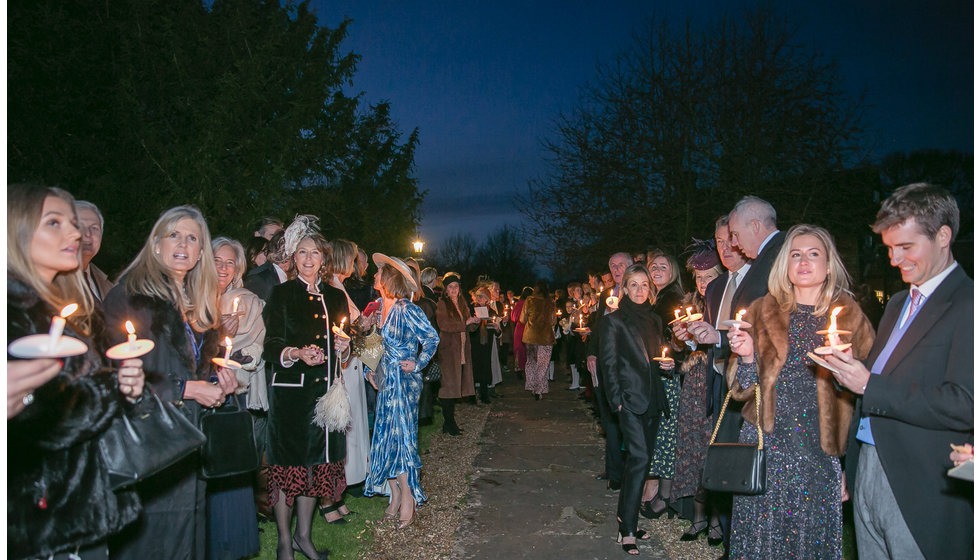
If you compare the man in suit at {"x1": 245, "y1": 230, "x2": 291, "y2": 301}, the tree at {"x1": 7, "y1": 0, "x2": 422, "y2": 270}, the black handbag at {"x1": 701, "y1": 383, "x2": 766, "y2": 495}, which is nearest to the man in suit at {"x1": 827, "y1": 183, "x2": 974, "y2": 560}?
the black handbag at {"x1": 701, "y1": 383, "x2": 766, "y2": 495}

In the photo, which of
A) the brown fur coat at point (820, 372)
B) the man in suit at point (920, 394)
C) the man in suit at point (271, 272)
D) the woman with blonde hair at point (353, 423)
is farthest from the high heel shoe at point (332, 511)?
the man in suit at point (920, 394)

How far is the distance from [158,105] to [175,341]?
14613 mm

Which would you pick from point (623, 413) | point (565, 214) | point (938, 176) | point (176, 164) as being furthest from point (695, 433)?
point (938, 176)

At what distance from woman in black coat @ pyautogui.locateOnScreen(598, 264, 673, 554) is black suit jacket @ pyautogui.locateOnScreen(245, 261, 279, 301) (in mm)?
3025

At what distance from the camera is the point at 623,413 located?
17.9ft

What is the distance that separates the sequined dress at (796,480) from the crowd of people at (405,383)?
0.01 m

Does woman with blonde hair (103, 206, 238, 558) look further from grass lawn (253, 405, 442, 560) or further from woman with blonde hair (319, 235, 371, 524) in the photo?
grass lawn (253, 405, 442, 560)

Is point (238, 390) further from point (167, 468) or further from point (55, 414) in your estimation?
point (55, 414)

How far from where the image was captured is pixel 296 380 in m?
4.85

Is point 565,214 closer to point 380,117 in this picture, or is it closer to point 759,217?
point 380,117

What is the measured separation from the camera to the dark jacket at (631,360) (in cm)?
542

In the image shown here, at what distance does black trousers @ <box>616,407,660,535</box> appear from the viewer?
522 cm

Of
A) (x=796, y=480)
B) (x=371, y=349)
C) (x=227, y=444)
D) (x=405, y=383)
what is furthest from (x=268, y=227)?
(x=796, y=480)

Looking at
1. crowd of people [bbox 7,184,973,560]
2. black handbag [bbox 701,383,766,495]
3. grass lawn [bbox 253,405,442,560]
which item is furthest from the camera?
grass lawn [bbox 253,405,442,560]
